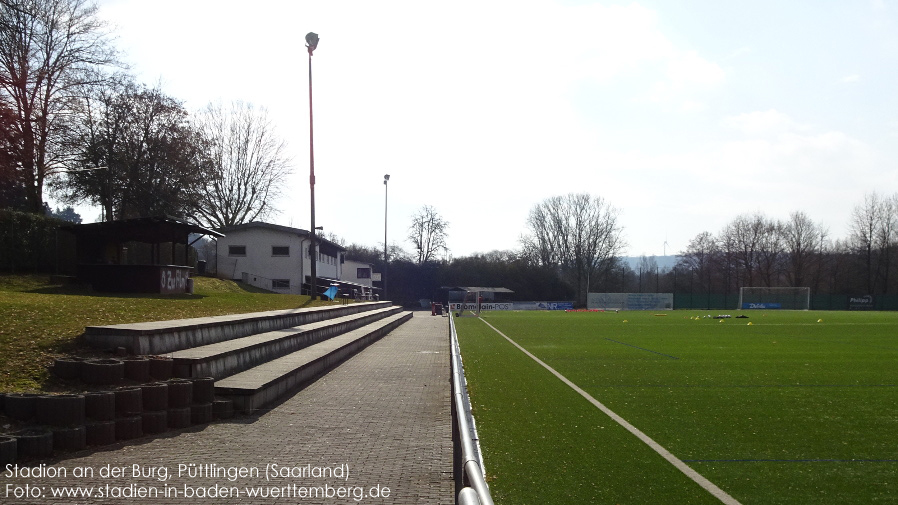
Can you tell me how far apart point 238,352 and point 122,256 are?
19.4m

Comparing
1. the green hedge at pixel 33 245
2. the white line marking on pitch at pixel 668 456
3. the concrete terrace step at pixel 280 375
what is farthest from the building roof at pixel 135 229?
the white line marking on pitch at pixel 668 456

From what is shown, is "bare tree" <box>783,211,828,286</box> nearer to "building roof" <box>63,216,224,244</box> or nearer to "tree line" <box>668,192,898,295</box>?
"tree line" <box>668,192,898,295</box>

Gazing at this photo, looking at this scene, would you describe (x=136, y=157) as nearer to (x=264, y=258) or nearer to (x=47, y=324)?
(x=264, y=258)

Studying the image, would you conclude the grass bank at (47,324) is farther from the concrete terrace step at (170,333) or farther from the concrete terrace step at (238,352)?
the concrete terrace step at (238,352)

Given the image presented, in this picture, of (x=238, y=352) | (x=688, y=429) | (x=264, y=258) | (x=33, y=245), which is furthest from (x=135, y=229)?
(x=264, y=258)

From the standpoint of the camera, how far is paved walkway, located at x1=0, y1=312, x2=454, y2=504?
5.25 m

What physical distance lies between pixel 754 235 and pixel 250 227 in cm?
6911

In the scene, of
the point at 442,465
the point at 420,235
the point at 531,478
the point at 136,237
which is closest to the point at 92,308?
the point at 442,465

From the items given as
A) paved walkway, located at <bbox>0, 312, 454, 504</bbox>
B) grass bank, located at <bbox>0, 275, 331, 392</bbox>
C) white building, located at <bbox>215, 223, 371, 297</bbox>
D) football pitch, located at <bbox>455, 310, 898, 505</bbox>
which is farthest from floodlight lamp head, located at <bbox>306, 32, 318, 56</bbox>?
white building, located at <bbox>215, 223, 371, 297</bbox>

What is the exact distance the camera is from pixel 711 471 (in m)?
6.03

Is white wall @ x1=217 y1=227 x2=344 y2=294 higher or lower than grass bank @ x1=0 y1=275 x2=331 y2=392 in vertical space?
higher

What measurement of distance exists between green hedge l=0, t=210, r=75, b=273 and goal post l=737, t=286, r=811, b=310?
58812mm

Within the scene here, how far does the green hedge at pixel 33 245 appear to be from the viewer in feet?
75.4

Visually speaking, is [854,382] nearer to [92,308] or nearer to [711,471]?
[711,471]
